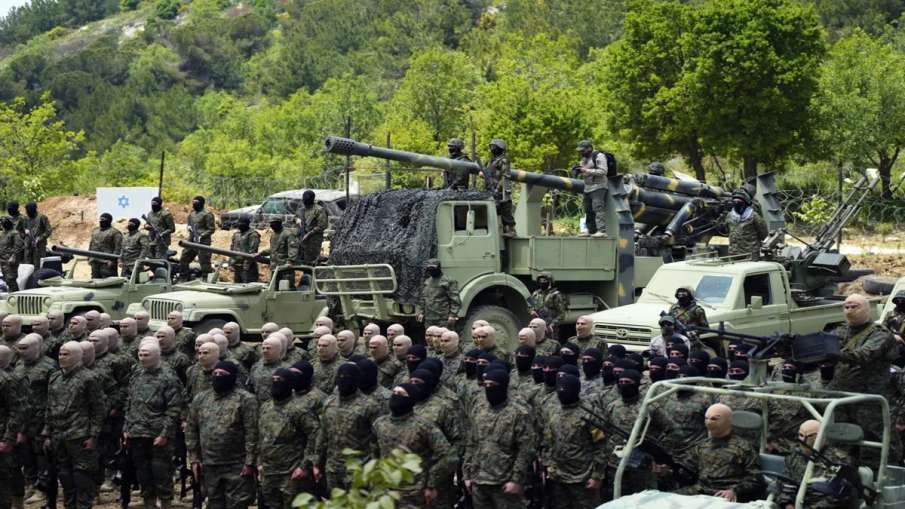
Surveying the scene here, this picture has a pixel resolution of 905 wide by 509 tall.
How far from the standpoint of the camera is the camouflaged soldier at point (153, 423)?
11.1m

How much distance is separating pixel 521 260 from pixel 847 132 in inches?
734

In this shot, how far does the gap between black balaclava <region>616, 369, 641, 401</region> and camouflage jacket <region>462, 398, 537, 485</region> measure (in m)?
0.82

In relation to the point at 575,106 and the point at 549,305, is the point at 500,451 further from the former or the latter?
the point at 575,106

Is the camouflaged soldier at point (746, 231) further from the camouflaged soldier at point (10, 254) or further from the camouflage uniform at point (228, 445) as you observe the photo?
the camouflaged soldier at point (10, 254)

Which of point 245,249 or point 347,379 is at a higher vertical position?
point 245,249

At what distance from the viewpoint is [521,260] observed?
17203 mm

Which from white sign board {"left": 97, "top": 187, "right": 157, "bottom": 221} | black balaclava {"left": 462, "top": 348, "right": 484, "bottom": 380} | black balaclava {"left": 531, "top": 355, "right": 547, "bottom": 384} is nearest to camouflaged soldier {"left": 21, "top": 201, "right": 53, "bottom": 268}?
white sign board {"left": 97, "top": 187, "right": 157, "bottom": 221}

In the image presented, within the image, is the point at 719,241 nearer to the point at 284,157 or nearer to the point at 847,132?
the point at 847,132

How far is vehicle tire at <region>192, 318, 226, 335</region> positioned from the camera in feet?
56.2

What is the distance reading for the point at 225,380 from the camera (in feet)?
33.8

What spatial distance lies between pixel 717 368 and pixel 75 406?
208 inches

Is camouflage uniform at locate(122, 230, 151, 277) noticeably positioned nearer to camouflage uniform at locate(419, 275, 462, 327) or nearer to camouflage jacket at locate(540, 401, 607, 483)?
camouflage uniform at locate(419, 275, 462, 327)

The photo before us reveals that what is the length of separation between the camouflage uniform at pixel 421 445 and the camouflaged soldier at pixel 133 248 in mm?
11513

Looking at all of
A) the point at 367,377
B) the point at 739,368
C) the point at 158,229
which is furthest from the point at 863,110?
the point at 367,377
